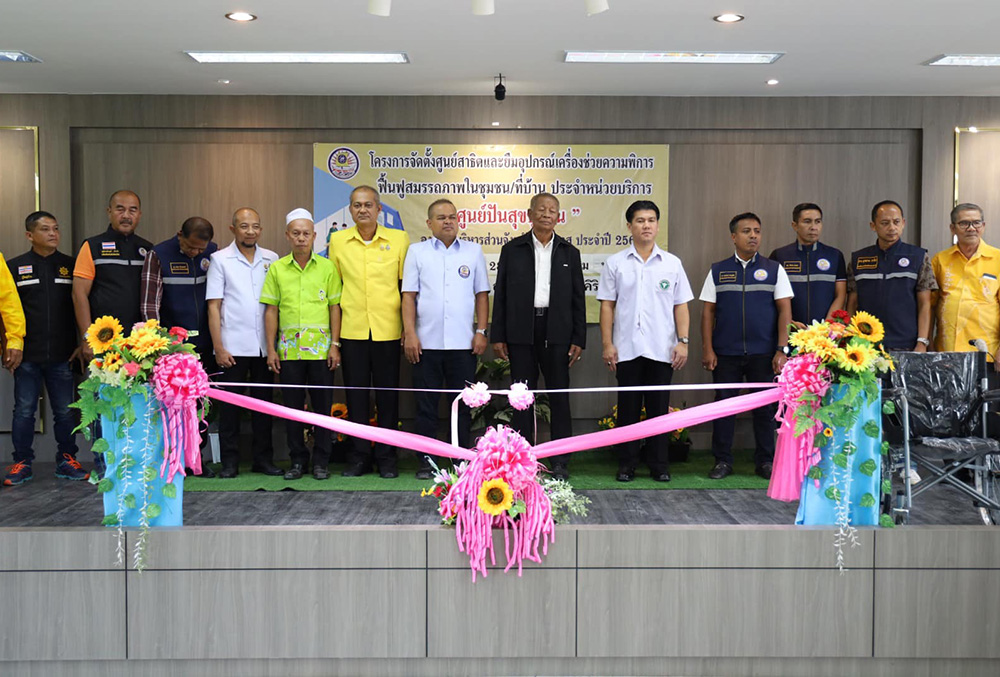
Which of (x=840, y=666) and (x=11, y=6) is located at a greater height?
(x=11, y=6)

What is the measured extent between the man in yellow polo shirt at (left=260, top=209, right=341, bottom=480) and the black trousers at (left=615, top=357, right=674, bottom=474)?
1.86 meters

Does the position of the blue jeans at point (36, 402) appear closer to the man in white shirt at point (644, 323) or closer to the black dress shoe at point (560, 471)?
the black dress shoe at point (560, 471)

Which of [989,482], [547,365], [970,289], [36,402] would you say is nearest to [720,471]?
[547,365]

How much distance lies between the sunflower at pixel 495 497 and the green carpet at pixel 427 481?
7.83ft

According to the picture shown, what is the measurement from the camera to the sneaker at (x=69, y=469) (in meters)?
5.73

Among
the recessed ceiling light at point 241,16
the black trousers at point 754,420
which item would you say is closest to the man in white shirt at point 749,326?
the black trousers at point 754,420

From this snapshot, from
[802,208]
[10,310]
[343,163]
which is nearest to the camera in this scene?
[10,310]

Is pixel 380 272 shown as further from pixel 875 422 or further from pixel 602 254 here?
pixel 875 422

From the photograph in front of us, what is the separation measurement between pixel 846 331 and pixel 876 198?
12.4 ft

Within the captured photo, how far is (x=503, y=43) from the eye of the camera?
517 cm

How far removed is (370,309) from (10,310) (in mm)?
2243

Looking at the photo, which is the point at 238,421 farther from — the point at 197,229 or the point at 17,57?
the point at 17,57

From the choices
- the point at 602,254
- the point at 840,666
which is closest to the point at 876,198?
the point at 602,254

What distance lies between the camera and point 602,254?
6586 millimetres
